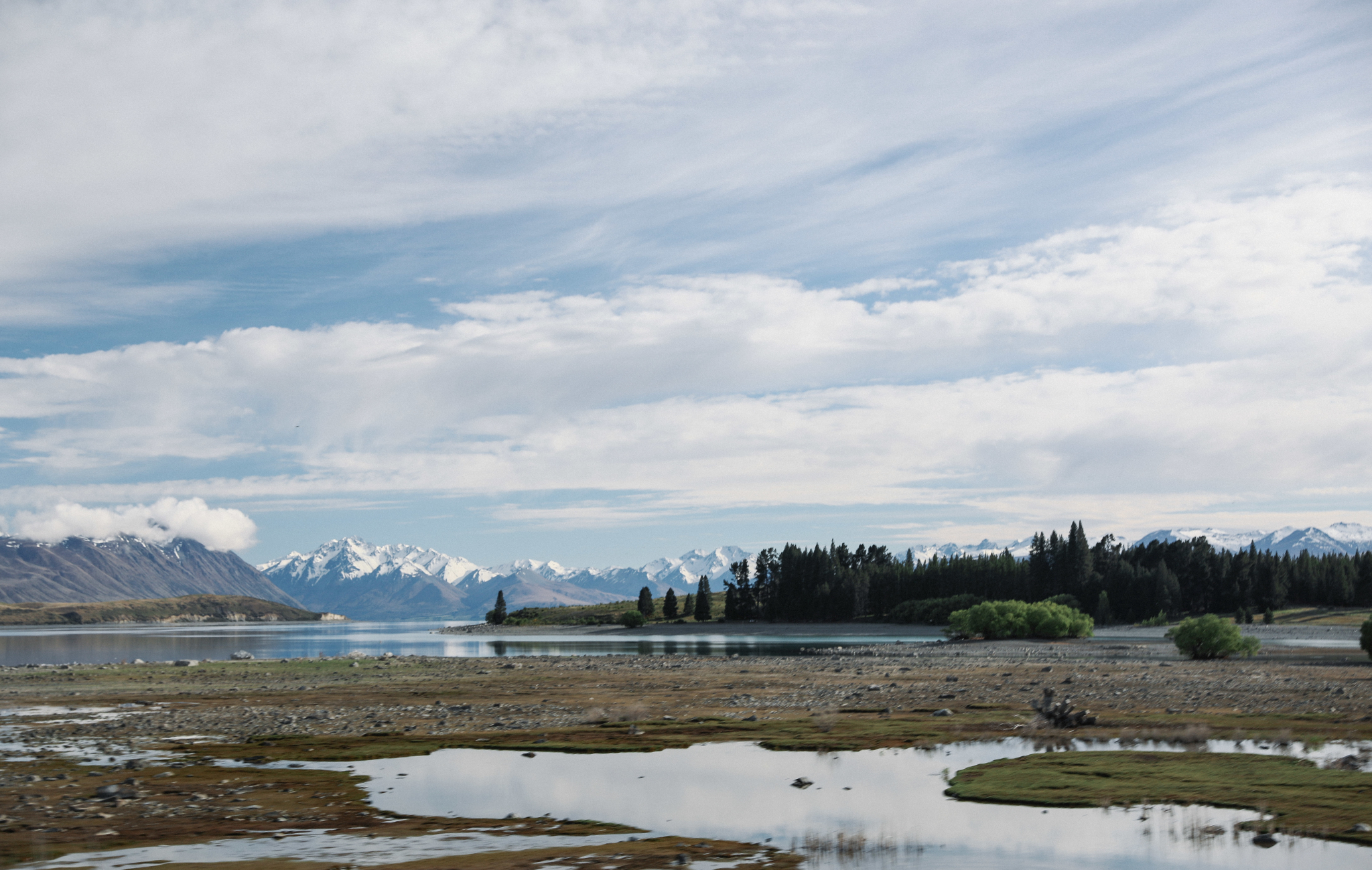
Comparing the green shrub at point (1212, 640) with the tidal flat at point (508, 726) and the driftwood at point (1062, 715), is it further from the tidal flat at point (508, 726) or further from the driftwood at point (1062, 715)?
the driftwood at point (1062, 715)

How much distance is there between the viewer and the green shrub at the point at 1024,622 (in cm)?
11538

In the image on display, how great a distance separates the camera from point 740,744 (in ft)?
107

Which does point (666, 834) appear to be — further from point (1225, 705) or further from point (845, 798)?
point (1225, 705)

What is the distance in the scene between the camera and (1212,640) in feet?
240

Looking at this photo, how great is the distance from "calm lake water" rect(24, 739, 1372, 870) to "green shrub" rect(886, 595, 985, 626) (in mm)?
148389

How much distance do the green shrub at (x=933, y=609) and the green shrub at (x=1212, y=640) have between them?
96173mm

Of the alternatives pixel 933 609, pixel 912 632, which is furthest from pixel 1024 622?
pixel 933 609

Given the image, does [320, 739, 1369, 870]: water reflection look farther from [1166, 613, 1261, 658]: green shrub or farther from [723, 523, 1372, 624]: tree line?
[723, 523, 1372, 624]: tree line

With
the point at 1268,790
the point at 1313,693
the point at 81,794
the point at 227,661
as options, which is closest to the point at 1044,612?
the point at 1313,693

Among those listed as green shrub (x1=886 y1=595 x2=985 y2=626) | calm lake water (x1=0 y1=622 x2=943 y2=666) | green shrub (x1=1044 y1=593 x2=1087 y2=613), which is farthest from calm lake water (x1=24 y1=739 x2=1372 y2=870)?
green shrub (x1=886 y1=595 x2=985 y2=626)

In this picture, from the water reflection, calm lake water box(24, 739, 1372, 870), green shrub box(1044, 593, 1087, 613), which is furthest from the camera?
green shrub box(1044, 593, 1087, 613)

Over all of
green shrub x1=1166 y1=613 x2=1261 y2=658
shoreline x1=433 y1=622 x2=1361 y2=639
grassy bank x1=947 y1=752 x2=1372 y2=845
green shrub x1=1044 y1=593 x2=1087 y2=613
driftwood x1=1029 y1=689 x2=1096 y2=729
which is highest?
grassy bank x1=947 y1=752 x2=1372 y2=845

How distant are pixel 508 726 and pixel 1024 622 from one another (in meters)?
92.4

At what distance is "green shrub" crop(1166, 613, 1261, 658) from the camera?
72875 millimetres
